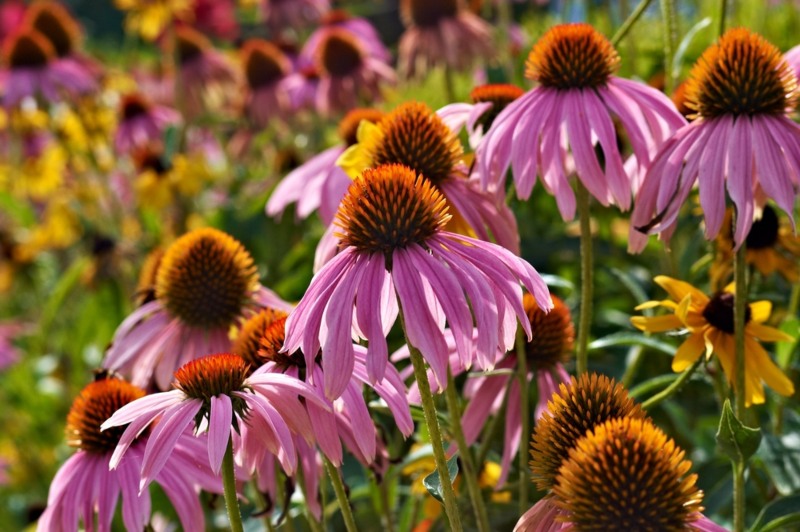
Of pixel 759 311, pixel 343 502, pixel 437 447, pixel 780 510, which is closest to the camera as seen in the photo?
pixel 437 447

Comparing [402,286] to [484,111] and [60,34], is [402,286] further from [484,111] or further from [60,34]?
[60,34]

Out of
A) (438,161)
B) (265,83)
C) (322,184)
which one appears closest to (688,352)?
(438,161)

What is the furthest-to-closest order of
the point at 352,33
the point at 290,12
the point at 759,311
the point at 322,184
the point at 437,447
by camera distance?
the point at 290,12, the point at 352,33, the point at 322,184, the point at 759,311, the point at 437,447

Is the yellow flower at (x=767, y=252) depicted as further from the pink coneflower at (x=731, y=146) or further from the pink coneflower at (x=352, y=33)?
the pink coneflower at (x=352, y=33)

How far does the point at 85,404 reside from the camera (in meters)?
0.99

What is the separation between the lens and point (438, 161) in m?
1.01

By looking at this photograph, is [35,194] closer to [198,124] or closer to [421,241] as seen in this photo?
[198,124]

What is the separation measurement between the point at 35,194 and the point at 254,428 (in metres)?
3.12

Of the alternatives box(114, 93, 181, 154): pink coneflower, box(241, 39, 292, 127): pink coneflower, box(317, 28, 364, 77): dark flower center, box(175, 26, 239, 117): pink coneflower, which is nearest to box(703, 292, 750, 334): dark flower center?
box(317, 28, 364, 77): dark flower center

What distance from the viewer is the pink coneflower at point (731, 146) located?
0.87 metres

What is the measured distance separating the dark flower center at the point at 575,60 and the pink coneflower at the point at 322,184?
0.31 meters

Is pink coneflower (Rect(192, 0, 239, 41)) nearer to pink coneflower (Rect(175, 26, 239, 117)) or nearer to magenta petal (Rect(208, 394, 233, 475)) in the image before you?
pink coneflower (Rect(175, 26, 239, 117))

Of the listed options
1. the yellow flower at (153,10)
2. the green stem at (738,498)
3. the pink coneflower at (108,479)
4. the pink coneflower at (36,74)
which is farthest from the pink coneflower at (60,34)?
the green stem at (738,498)

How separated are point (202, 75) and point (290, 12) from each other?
43 cm
